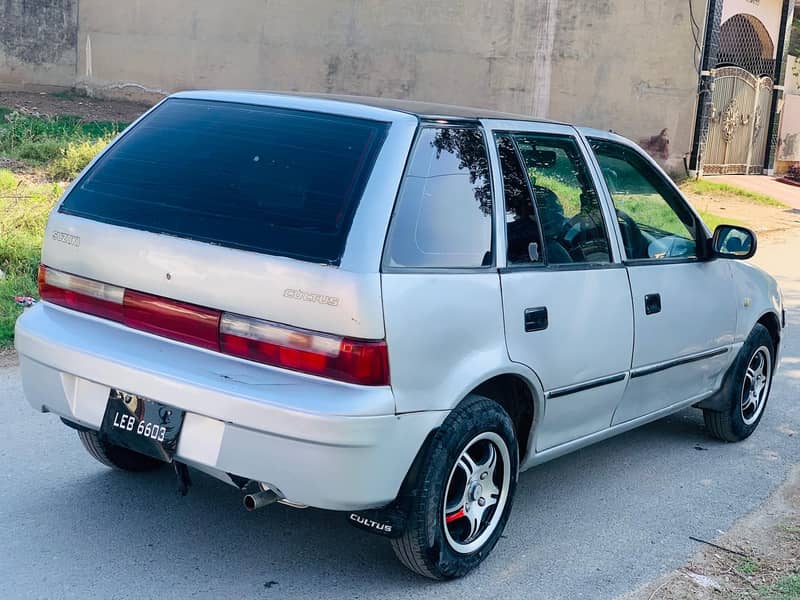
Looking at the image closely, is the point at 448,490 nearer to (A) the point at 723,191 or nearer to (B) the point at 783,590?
(B) the point at 783,590

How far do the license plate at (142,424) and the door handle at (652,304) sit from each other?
236 cm

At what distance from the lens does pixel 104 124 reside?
2034 cm

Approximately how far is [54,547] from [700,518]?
9.58ft


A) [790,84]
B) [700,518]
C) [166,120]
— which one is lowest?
[700,518]

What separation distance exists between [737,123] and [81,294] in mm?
19724

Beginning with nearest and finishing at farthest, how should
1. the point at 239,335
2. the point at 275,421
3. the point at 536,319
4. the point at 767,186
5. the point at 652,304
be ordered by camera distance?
the point at 275,421
the point at 239,335
the point at 536,319
the point at 652,304
the point at 767,186

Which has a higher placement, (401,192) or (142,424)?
(401,192)

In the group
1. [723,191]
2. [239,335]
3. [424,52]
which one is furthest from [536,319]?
[424,52]

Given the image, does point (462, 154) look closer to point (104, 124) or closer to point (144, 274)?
point (144, 274)

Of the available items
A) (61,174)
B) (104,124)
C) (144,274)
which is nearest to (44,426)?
(144,274)

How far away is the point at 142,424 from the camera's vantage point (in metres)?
3.59

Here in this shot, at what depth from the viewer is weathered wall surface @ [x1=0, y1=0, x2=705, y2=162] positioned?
1920 cm

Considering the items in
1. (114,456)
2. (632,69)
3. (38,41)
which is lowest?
(114,456)

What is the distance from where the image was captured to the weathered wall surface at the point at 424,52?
19.2 metres
